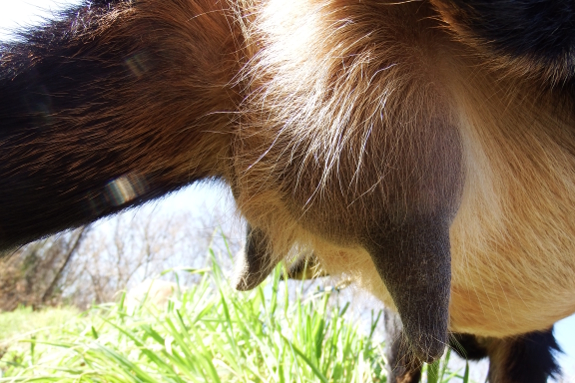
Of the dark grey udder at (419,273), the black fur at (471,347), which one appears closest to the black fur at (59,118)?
the dark grey udder at (419,273)

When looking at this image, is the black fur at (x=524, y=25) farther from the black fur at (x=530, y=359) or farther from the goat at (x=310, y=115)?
the black fur at (x=530, y=359)

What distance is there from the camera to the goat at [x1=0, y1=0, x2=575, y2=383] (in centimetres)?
59

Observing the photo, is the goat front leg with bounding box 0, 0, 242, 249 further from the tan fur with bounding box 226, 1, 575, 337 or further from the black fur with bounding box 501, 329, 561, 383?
the black fur with bounding box 501, 329, 561, 383

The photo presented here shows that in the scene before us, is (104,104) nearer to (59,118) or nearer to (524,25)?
(59,118)

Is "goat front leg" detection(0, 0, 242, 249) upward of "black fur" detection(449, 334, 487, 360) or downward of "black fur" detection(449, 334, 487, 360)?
upward

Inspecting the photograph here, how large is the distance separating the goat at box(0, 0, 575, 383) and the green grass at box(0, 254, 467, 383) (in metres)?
0.90

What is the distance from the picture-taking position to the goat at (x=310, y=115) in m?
0.59

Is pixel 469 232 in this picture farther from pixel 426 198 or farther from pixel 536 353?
pixel 536 353

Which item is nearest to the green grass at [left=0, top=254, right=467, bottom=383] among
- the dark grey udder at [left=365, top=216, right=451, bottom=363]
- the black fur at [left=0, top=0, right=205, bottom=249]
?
the dark grey udder at [left=365, top=216, right=451, bottom=363]

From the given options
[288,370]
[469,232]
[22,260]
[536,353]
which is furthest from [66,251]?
[469,232]

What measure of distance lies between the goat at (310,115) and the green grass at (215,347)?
2.96ft

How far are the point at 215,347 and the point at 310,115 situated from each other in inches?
67.1

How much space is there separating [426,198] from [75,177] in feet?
1.57

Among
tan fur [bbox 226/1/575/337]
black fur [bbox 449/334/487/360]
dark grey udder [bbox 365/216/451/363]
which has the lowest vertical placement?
Answer: black fur [bbox 449/334/487/360]
